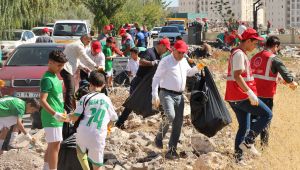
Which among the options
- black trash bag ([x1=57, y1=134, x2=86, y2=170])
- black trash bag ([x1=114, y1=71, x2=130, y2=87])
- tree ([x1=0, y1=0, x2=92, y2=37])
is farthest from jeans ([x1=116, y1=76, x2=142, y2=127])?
tree ([x1=0, y1=0, x2=92, y2=37])

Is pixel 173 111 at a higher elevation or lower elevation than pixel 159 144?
higher

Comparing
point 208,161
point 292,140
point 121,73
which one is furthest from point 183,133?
point 121,73

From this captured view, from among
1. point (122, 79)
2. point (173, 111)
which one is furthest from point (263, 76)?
point (122, 79)

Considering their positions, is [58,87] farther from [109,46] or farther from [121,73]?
[121,73]

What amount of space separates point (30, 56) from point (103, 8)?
37.7 meters

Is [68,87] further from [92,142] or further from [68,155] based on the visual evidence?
[92,142]

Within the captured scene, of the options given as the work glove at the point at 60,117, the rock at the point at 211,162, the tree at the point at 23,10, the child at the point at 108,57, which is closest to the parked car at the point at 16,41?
the tree at the point at 23,10

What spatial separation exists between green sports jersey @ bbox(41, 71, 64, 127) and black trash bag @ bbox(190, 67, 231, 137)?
245cm

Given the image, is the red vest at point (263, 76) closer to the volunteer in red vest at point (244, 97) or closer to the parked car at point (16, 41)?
the volunteer in red vest at point (244, 97)

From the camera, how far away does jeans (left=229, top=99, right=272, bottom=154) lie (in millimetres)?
10016

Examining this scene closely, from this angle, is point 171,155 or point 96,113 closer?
point 96,113

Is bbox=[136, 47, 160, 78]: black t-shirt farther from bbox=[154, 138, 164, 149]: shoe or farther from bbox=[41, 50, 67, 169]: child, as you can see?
bbox=[41, 50, 67, 169]: child

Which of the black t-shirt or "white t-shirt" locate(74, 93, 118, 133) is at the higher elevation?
the black t-shirt

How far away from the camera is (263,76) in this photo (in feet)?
35.7
